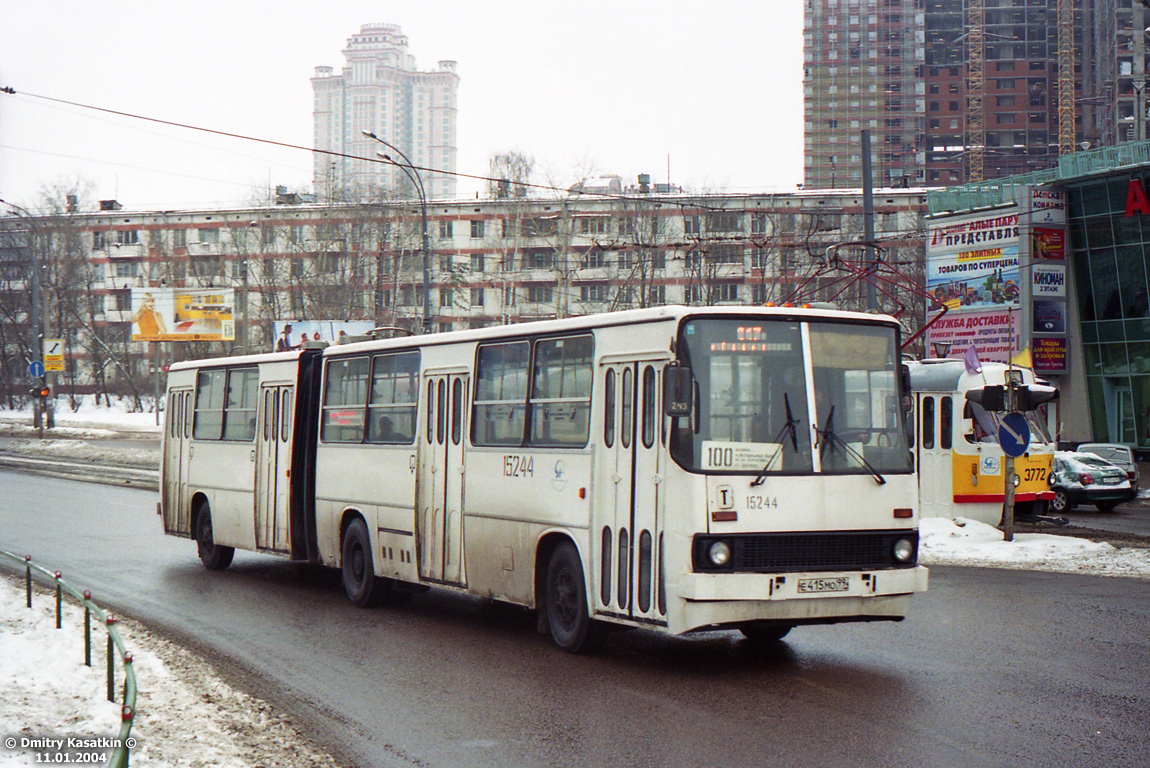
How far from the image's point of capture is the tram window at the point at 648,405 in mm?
9336

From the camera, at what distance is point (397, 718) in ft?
26.4

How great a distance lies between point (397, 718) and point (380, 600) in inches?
211

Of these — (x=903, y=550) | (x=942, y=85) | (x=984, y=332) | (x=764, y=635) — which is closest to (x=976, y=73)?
(x=942, y=85)

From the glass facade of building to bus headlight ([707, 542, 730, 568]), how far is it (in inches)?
1554

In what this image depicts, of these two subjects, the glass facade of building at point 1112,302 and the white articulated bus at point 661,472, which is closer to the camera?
the white articulated bus at point 661,472

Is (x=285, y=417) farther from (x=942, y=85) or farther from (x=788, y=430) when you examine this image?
(x=942, y=85)

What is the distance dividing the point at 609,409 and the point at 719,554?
1.64 metres

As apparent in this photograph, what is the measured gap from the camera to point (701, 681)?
29.7 feet

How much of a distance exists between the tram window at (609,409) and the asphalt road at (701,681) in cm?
172

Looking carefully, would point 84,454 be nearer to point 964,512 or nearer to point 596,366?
point 964,512

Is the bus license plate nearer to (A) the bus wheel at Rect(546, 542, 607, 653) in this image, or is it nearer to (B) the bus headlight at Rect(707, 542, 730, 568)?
(B) the bus headlight at Rect(707, 542, 730, 568)

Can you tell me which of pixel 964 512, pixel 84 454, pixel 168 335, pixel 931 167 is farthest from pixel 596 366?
pixel 931 167

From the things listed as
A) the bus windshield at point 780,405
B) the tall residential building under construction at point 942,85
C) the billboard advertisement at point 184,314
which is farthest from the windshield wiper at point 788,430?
the tall residential building under construction at point 942,85

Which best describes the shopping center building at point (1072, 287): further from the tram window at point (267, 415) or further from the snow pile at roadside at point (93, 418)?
the snow pile at roadside at point (93, 418)
